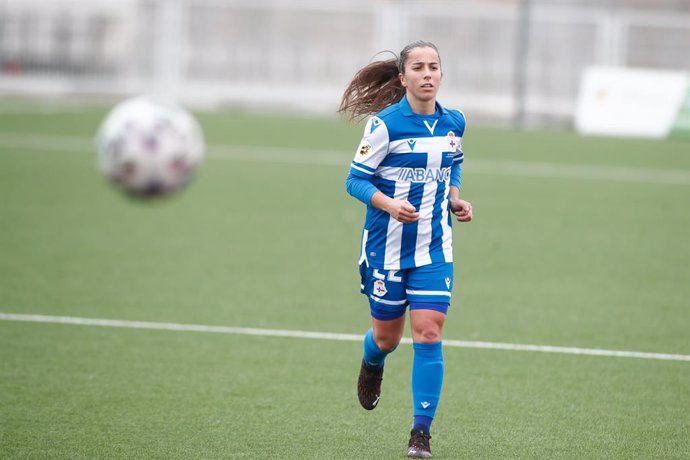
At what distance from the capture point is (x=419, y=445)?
6086 mm

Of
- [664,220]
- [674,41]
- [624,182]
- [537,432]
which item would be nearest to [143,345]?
[537,432]

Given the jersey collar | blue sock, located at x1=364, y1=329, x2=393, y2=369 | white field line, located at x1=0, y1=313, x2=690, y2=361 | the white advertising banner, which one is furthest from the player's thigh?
the white advertising banner

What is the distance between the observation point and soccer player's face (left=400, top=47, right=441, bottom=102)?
621cm

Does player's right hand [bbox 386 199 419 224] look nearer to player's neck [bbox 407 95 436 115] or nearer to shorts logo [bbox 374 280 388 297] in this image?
shorts logo [bbox 374 280 388 297]

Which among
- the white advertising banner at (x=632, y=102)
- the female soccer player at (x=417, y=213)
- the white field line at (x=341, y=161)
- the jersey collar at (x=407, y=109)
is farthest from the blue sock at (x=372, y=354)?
the white advertising banner at (x=632, y=102)

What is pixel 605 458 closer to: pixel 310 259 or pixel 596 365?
pixel 596 365

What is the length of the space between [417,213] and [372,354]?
3.26 feet

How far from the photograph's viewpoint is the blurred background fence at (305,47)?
24.3 metres

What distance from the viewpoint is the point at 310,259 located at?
11859 mm

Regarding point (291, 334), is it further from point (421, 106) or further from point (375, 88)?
point (421, 106)

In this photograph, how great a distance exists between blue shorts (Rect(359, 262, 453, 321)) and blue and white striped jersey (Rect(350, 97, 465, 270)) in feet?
0.16

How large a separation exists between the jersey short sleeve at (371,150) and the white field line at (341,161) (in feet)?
37.6

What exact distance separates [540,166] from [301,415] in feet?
40.1

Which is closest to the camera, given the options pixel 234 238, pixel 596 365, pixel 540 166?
pixel 596 365
